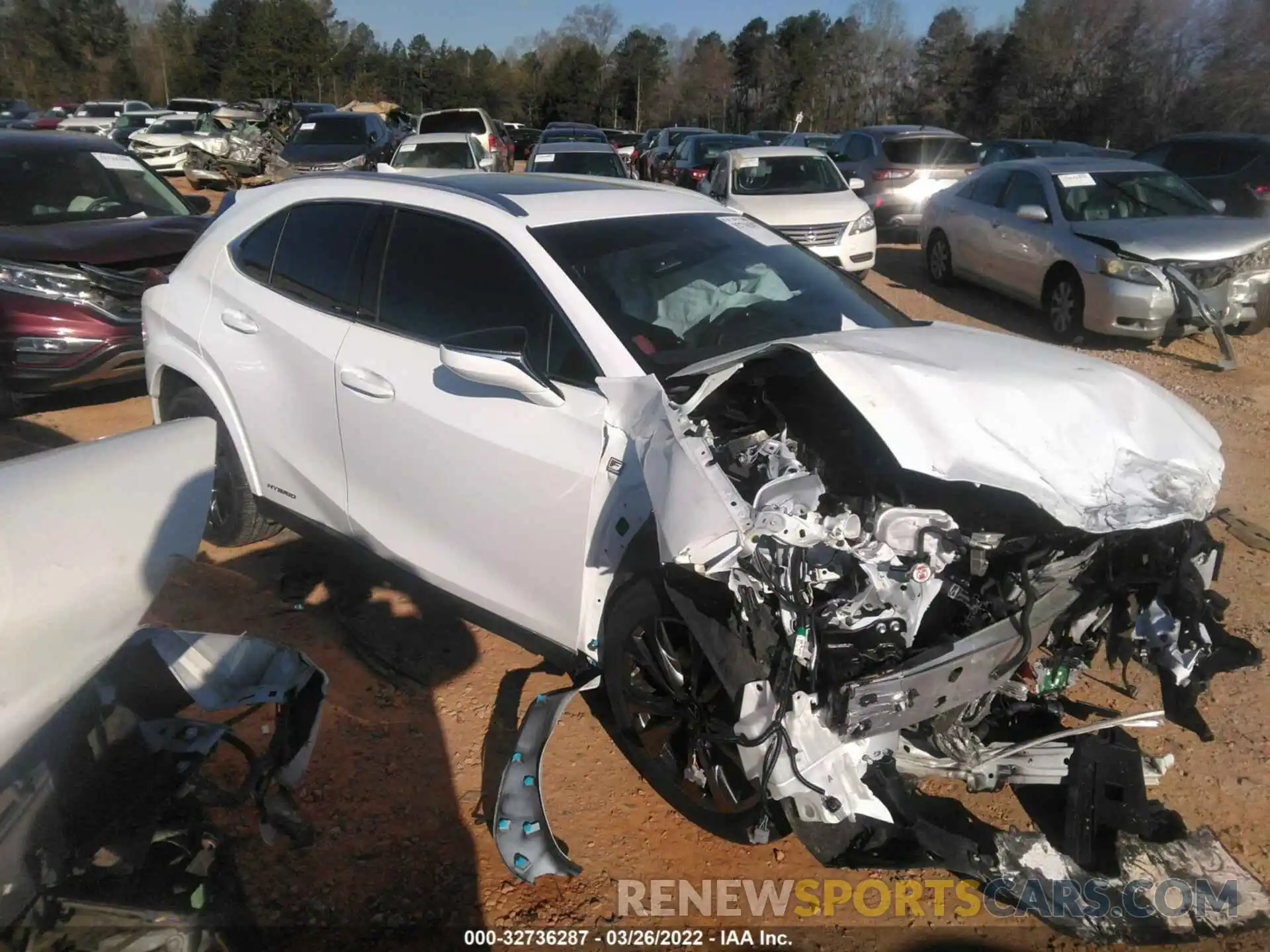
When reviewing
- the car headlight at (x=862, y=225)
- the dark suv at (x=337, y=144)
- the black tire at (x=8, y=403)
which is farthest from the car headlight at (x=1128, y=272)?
the dark suv at (x=337, y=144)

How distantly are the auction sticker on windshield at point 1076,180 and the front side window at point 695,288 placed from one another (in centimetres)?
686

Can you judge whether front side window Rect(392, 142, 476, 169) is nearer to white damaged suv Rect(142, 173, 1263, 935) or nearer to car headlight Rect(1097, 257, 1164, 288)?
car headlight Rect(1097, 257, 1164, 288)

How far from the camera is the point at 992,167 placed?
1108cm

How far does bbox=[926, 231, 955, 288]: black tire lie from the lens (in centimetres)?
1176

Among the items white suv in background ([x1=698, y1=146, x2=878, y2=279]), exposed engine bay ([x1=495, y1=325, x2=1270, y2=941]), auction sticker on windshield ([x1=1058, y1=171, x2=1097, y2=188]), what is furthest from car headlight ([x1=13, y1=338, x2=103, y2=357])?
auction sticker on windshield ([x1=1058, y1=171, x2=1097, y2=188])

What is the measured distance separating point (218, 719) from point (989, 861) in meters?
2.65

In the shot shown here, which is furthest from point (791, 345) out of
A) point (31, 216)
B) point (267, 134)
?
point (267, 134)

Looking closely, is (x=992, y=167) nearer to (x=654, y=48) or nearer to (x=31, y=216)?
(x=31, y=216)

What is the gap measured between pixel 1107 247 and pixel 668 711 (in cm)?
758

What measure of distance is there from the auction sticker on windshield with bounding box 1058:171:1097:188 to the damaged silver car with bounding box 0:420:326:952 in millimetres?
9408

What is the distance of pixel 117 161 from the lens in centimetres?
809

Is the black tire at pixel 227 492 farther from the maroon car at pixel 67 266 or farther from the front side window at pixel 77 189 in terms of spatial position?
the front side window at pixel 77 189

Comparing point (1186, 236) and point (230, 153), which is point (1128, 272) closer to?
point (1186, 236)

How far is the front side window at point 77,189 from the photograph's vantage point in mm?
7336
